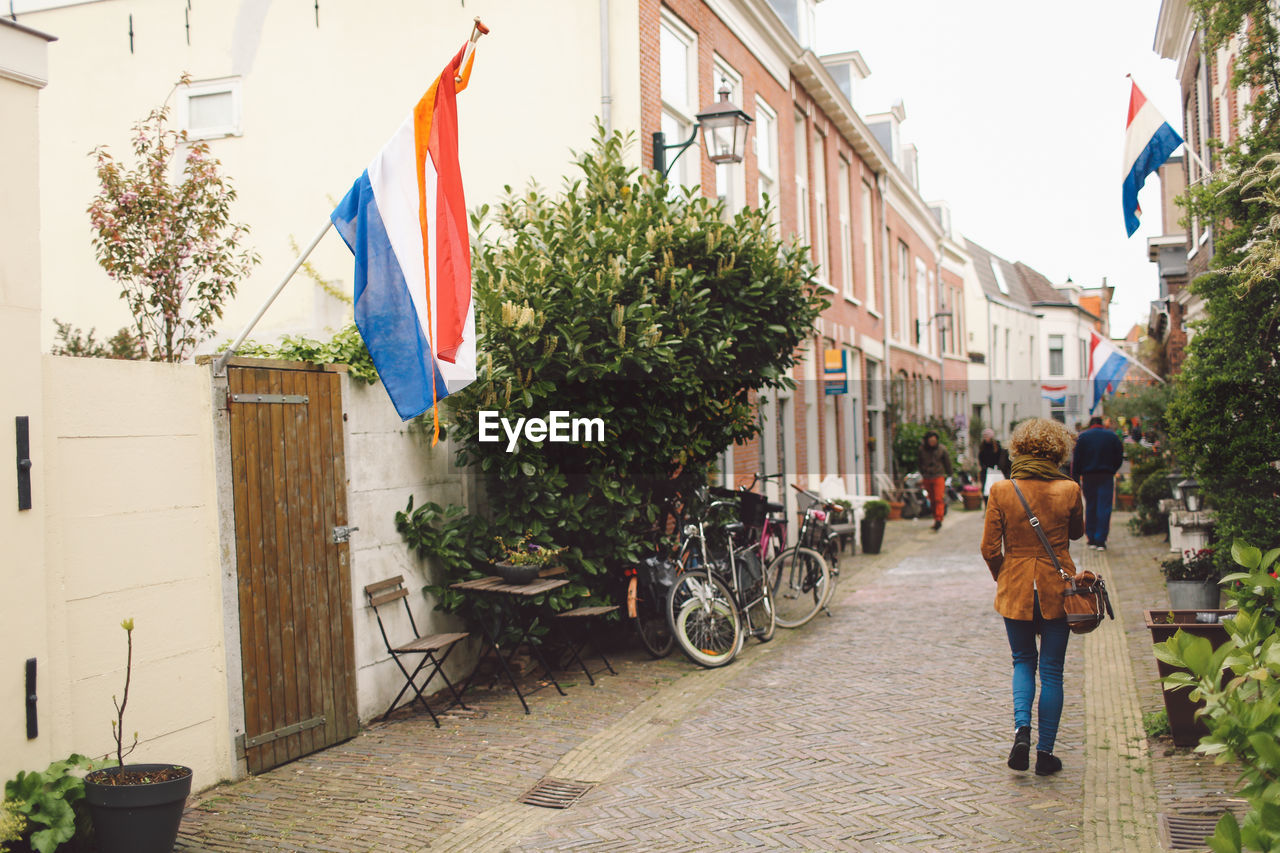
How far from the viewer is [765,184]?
1538 centimetres

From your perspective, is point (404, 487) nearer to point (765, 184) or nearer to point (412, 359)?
point (412, 359)

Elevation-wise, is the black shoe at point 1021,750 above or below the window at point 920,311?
below

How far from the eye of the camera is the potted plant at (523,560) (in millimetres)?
7168

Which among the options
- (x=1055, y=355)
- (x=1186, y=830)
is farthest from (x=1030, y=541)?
(x=1055, y=355)

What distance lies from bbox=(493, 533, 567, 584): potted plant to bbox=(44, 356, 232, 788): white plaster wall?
6.93 feet

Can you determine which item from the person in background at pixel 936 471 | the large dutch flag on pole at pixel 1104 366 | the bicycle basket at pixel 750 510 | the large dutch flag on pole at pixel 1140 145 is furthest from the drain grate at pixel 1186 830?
the large dutch flag on pole at pixel 1104 366

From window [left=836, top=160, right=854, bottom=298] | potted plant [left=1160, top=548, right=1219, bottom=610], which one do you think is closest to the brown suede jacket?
potted plant [left=1160, top=548, right=1219, bottom=610]

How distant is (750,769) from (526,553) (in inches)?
92.2

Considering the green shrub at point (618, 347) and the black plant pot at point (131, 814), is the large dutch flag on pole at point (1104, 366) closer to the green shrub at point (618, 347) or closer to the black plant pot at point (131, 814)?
the green shrub at point (618, 347)

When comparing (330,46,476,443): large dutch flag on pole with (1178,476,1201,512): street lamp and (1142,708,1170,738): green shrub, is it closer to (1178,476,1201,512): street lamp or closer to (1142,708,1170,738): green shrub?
(1142,708,1170,738): green shrub

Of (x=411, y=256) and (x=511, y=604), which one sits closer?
(x=411, y=256)

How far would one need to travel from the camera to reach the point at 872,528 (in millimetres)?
14992

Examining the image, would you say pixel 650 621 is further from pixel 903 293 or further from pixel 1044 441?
pixel 903 293

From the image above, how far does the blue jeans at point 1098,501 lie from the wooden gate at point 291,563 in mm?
9738
